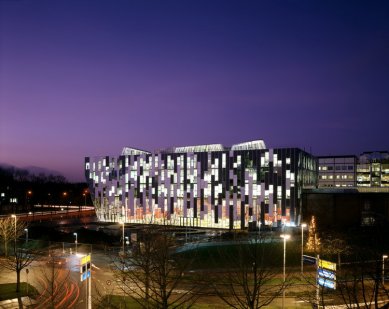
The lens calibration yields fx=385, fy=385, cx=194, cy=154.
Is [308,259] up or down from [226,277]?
down

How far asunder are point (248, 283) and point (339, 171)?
10791 cm

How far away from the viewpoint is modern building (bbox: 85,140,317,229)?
2726 inches

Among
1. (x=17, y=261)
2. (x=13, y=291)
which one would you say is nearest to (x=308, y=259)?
(x=17, y=261)

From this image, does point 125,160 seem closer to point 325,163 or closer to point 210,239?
point 210,239

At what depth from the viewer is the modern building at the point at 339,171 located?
128375 mm

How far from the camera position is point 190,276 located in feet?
111

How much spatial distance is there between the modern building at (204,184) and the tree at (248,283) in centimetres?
2439

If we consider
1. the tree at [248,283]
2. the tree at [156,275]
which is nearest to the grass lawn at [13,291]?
the tree at [156,275]

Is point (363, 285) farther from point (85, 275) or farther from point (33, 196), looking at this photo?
point (33, 196)

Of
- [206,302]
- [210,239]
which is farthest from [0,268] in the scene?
[210,239]

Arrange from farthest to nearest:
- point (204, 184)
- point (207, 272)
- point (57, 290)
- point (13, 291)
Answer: point (204, 184) < point (207, 272) < point (13, 291) < point (57, 290)

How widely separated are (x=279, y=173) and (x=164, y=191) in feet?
79.7

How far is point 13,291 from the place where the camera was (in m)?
29.8

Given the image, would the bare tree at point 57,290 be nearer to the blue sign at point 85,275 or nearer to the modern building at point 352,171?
the blue sign at point 85,275
